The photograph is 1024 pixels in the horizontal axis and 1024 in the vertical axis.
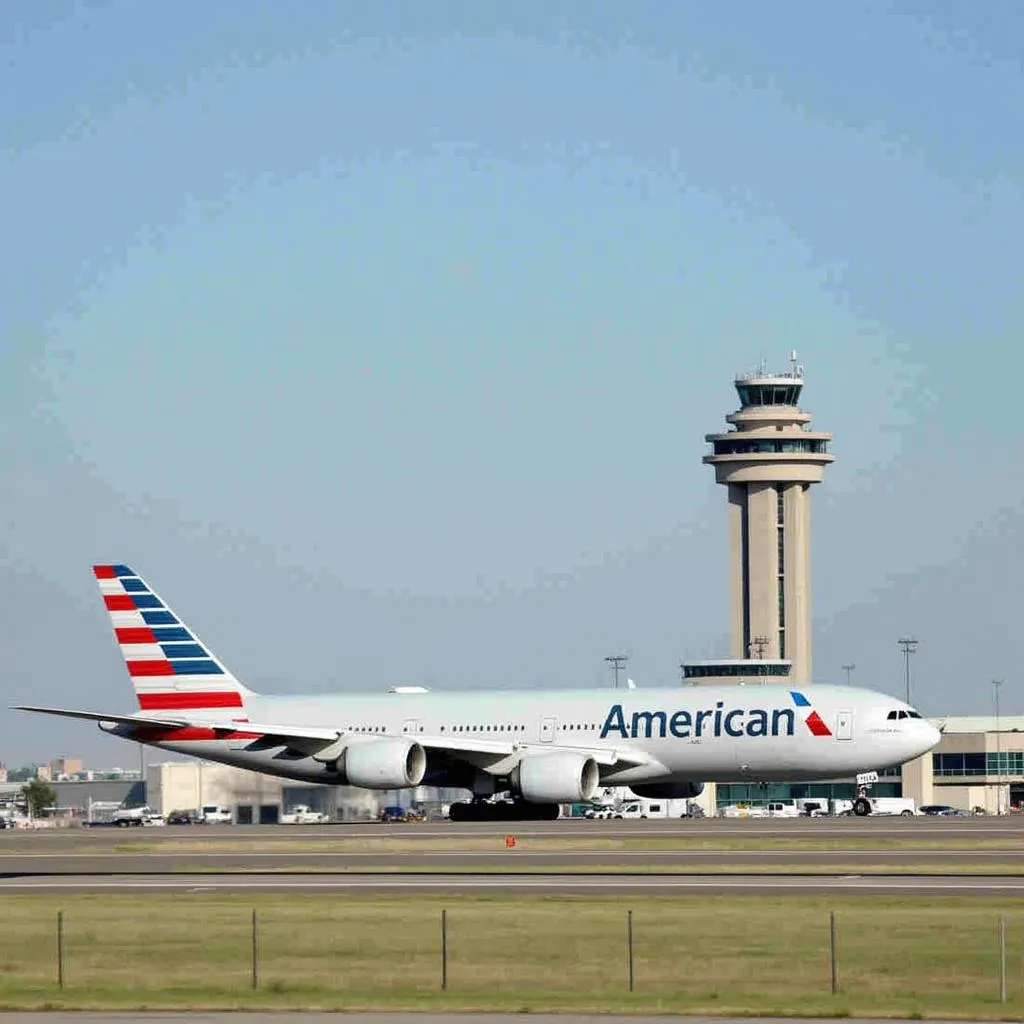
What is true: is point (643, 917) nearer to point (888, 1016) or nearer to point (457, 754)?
point (888, 1016)

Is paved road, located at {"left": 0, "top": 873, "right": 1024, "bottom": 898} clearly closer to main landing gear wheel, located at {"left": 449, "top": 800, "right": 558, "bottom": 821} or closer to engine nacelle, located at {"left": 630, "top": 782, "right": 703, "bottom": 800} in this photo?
main landing gear wheel, located at {"left": 449, "top": 800, "right": 558, "bottom": 821}

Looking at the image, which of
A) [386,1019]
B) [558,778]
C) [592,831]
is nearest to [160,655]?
[558,778]

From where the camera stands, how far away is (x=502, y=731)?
270 ft

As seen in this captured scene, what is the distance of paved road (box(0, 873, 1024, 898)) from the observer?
4434 centimetres

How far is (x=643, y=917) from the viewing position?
128ft

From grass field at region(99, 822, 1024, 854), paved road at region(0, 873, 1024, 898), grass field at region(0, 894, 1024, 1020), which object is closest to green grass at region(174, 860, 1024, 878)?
paved road at region(0, 873, 1024, 898)

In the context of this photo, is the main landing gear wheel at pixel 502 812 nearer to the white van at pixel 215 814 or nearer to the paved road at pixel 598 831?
the paved road at pixel 598 831

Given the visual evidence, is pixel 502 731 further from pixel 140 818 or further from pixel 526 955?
pixel 526 955

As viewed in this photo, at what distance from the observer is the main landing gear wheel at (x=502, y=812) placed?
82.2 m

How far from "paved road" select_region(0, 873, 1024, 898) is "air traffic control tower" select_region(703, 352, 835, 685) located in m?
145

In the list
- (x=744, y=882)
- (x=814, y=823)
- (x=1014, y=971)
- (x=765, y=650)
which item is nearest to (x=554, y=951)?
(x=1014, y=971)

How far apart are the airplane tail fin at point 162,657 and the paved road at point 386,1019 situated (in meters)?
57.9

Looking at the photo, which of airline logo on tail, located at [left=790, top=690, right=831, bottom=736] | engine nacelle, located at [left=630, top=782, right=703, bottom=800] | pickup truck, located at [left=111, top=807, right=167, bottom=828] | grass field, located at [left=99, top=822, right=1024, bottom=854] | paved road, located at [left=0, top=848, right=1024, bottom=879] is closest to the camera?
paved road, located at [left=0, top=848, right=1024, bottom=879]

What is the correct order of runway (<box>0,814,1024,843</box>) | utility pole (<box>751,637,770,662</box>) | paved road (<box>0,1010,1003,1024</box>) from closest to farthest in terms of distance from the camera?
paved road (<box>0,1010,1003,1024</box>), runway (<box>0,814,1024,843</box>), utility pole (<box>751,637,770,662</box>)
